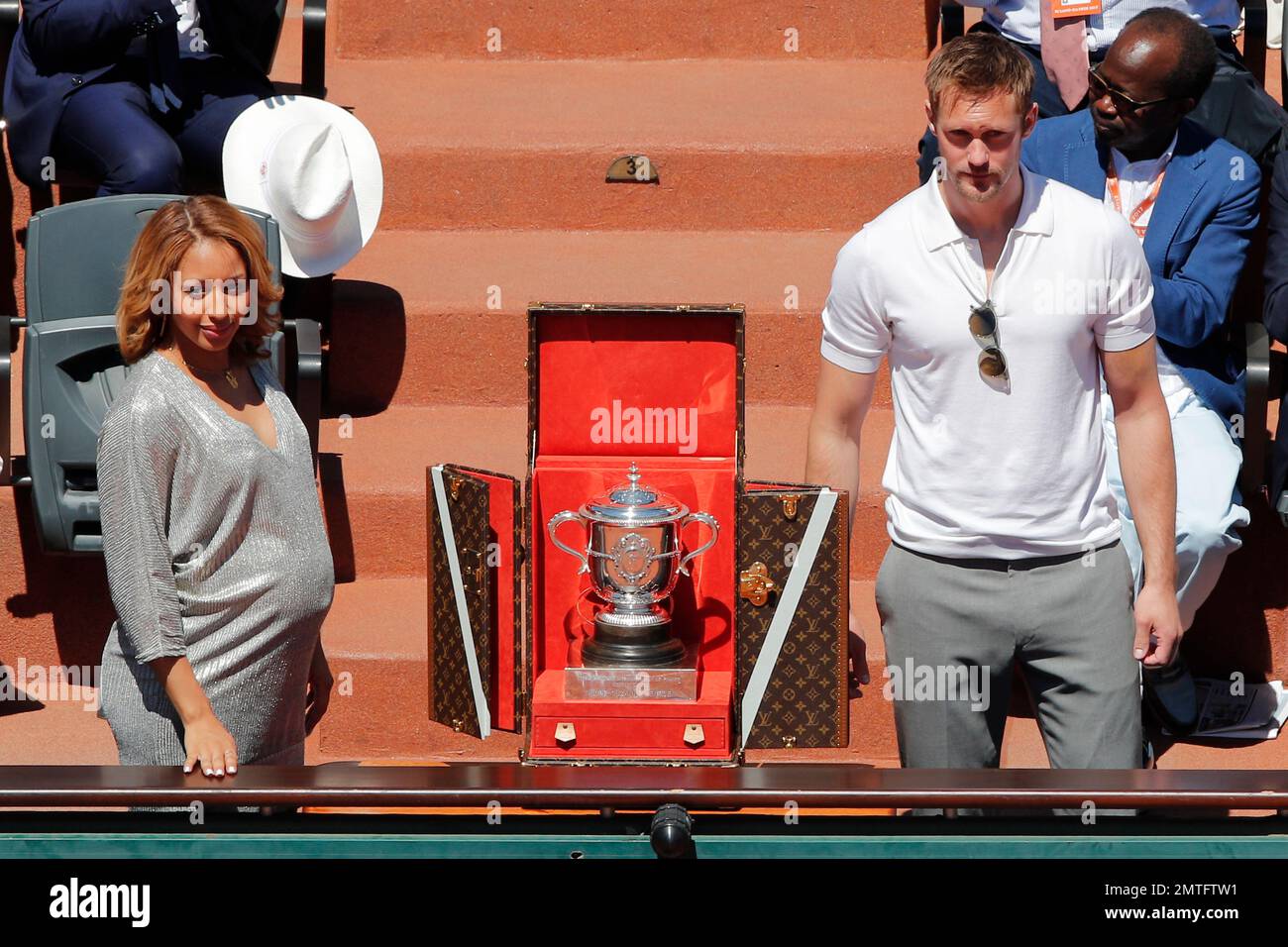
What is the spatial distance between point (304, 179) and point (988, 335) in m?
2.45

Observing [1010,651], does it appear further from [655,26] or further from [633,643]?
[655,26]

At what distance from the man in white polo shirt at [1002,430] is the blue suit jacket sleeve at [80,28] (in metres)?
2.55

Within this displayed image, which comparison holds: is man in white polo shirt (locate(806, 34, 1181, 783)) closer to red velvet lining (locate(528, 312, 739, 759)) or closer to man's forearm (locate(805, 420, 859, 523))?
man's forearm (locate(805, 420, 859, 523))

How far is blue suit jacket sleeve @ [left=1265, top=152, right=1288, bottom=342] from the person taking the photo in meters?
4.05

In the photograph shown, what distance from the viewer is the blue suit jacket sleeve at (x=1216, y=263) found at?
3.79m

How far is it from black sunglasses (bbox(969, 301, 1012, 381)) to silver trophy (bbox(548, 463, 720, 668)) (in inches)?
23.8

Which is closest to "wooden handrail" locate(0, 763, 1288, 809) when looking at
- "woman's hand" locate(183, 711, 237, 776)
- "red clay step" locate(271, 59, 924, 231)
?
"woman's hand" locate(183, 711, 237, 776)

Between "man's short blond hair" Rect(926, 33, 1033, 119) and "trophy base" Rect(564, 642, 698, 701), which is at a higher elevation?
"man's short blond hair" Rect(926, 33, 1033, 119)

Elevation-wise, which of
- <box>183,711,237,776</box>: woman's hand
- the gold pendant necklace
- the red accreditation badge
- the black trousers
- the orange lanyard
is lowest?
<box>183,711,237,776</box>: woman's hand

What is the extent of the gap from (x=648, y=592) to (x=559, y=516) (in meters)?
0.21

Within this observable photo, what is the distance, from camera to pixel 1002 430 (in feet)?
9.11

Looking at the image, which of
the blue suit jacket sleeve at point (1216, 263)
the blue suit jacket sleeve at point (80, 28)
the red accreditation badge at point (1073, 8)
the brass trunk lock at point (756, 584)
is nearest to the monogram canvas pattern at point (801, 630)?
the brass trunk lock at point (756, 584)

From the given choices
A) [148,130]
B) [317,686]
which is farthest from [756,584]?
[148,130]

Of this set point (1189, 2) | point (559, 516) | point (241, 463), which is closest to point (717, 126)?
point (1189, 2)
